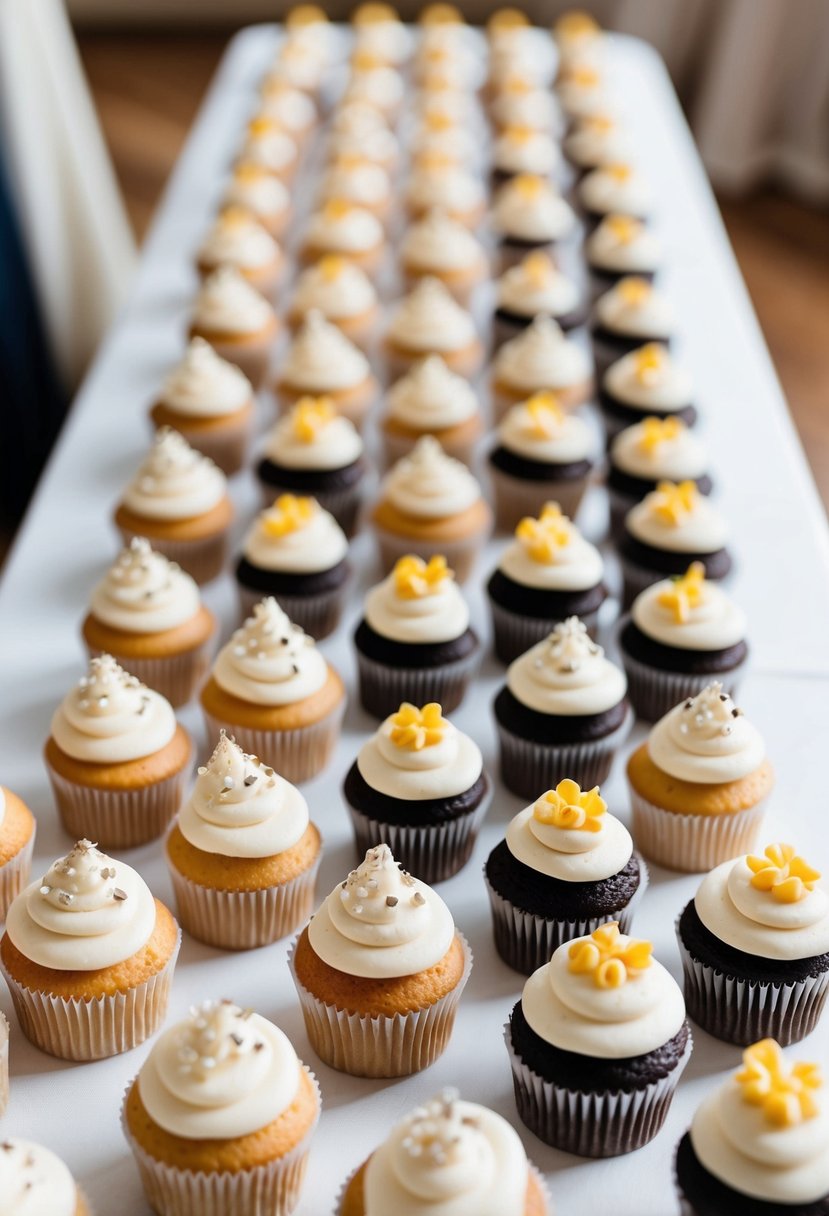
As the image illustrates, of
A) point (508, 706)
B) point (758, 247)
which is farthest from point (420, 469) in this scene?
point (758, 247)

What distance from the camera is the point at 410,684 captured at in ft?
8.03

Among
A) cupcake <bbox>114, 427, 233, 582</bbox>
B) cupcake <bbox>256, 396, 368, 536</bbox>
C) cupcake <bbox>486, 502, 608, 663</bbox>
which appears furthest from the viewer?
cupcake <bbox>256, 396, 368, 536</bbox>

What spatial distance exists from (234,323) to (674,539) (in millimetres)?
1330

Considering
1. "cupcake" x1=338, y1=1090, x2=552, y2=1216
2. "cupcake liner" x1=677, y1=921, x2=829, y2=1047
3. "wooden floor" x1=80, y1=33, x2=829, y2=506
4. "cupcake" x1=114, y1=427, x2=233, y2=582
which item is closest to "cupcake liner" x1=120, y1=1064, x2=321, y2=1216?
"cupcake" x1=338, y1=1090, x2=552, y2=1216

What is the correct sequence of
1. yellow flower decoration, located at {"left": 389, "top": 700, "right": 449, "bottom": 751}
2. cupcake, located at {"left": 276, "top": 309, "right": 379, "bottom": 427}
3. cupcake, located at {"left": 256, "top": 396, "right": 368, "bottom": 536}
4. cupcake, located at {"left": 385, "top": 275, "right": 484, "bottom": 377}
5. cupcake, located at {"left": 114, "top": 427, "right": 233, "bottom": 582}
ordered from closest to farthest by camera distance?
yellow flower decoration, located at {"left": 389, "top": 700, "right": 449, "bottom": 751}, cupcake, located at {"left": 114, "top": 427, "right": 233, "bottom": 582}, cupcake, located at {"left": 256, "top": 396, "right": 368, "bottom": 536}, cupcake, located at {"left": 276, "top": 309, "right": 379, "bottom": 427}, cupcake, located at {"left": 385, "top": 275, "right": 484, "bottom": 377}

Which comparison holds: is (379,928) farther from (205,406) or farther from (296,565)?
(205,406)

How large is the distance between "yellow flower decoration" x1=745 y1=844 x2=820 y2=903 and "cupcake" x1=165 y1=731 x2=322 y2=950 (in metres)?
0.64

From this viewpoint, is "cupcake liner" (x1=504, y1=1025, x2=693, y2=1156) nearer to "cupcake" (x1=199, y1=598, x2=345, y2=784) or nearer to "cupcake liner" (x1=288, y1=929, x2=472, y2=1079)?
"cupcake liner" (x1=288, y1=929, x2=472, y2=1079)

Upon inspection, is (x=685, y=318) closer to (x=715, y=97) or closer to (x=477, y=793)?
(x=477, y=793)

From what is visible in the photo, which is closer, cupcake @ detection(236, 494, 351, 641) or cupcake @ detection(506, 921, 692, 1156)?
cupcake @ detection(506, 921, 692, 1156)

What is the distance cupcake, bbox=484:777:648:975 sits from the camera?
1910 millimetres

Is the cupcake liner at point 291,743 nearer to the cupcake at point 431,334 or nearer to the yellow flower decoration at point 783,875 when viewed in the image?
the yellow flower decoration at point 783,875

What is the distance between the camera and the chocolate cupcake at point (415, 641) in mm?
2436

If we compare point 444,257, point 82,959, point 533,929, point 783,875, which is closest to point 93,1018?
point 82,959
